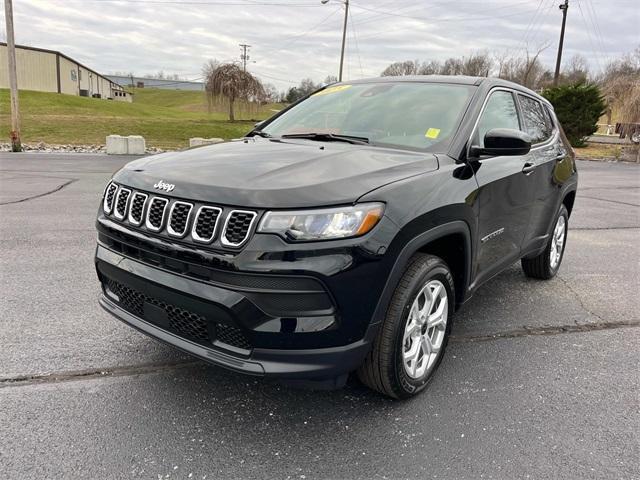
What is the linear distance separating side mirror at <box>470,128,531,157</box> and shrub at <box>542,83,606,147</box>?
28129 millimetres

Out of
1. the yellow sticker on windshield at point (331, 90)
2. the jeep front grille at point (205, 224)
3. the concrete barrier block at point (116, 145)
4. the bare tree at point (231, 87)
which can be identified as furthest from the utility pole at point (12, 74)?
the bare tree at point (231, 87)

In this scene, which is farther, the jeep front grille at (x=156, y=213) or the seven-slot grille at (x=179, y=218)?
the jeep front grille at (x=156, y=213)

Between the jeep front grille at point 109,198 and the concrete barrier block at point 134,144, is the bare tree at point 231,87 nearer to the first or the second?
the concrete barrier block at point 134,144

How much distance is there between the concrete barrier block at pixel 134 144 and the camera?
1844cm

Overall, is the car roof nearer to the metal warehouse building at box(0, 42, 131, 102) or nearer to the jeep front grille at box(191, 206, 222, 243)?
the jeep front grille at box(191, 206, 222, 243)

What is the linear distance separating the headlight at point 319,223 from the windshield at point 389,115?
1064mm

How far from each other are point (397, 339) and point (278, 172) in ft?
→ 3.35

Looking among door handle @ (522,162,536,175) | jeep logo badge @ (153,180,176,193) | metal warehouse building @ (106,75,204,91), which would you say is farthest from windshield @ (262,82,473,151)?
metal warehouse building @ (106,75,204,91)

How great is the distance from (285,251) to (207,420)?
1093 mm

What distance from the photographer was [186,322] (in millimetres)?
2518

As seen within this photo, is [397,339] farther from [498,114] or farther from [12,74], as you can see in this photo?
[12,74]

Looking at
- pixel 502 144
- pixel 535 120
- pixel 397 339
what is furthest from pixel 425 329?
pixel 535 120

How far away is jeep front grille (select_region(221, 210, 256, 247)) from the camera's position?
7.48ft

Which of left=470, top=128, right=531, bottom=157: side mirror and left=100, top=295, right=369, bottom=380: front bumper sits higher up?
left=470, top=128, right=531, bottom=157: side mirror
